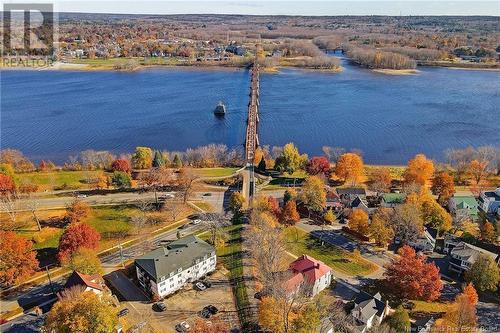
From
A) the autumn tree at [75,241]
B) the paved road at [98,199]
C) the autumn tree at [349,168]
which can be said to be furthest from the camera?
the autumn tree at [349,168]

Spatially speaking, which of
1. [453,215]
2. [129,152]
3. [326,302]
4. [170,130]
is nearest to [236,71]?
[170,130]

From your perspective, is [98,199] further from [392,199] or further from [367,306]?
[392,199]

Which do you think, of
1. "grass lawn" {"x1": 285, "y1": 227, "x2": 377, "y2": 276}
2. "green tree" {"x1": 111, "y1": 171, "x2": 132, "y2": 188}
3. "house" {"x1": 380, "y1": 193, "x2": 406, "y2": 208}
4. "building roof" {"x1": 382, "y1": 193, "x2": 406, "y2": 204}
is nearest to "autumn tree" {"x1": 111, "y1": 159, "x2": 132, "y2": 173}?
"green tree" {"x1": 111, "y1": 171, "x2": 132, "y2": 188}

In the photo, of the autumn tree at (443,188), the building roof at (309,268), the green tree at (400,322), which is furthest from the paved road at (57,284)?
the autumn tree at (443,188)

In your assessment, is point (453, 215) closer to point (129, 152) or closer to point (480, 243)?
point (480, 243)

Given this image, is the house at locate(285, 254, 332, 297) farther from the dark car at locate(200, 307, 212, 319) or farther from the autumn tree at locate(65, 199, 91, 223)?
the autumn tree at locate(65, 199, 91, 223)

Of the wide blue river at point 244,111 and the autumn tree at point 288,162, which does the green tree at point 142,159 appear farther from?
the autumn tree at point 288,162
